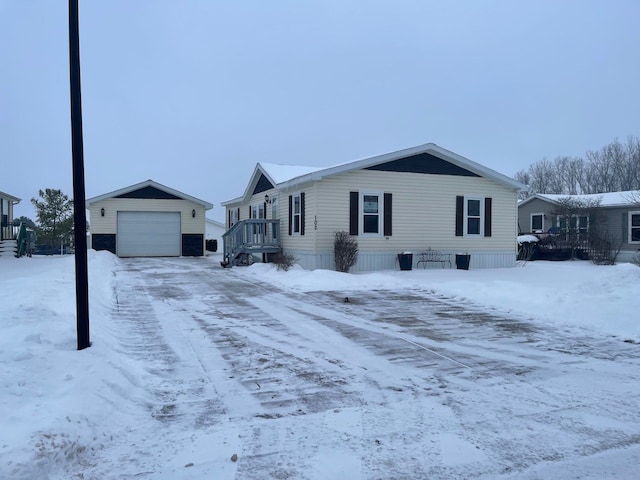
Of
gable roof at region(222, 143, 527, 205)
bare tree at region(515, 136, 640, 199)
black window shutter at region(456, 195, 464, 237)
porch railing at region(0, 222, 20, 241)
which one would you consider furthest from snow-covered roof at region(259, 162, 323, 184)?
bare tree at region(515, 136, 640, 199)

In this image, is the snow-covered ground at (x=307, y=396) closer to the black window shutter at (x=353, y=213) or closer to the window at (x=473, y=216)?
the black window shutter at (x=353, y=213)

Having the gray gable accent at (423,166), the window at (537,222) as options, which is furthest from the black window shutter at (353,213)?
the window at (537,222)

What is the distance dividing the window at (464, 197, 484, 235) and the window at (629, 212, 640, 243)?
456 inches

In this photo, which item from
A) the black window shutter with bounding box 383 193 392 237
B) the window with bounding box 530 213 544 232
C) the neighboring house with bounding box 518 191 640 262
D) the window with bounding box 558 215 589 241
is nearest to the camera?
the black window shutter with bounding box 383 193 392 237

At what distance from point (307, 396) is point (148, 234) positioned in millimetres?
24432

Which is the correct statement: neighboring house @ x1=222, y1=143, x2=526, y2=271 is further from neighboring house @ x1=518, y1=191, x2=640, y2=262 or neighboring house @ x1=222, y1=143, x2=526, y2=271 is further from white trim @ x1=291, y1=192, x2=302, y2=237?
neighboring house @ x1=518, y1=191, x2=640, y2=262

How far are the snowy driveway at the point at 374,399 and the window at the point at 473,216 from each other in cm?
993

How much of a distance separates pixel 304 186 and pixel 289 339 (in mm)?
10287

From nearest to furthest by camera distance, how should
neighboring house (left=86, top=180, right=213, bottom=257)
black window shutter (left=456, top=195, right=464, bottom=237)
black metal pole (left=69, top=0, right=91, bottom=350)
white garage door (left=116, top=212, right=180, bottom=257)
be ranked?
1. black metal pole (left=69, top=0, right=91, bottom=350)
2. black window shutter (left=456, top=195, right=464, bottom=237)
3. neighboring house (left=86, top=180, right=213, bottom=257)
4. white garage door (left=116, top=212, right=180, bottom=257)

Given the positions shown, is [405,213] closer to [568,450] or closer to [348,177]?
[348,177]

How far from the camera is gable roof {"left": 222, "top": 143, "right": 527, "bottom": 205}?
1562cm

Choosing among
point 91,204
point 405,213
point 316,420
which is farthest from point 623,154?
point 316,420

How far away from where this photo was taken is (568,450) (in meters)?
3.56

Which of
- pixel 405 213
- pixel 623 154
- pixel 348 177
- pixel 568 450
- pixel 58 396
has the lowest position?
pixel 568 450
